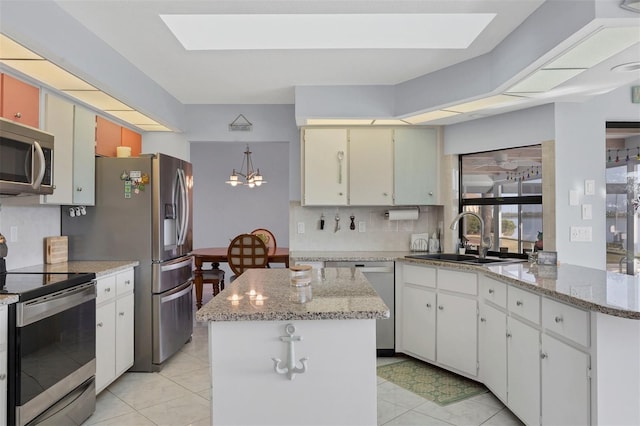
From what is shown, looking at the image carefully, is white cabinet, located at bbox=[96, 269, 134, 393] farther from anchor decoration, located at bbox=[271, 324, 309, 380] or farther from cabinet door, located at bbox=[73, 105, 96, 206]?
anchor decoration, located at bbox=[271, 324, 309, 380]

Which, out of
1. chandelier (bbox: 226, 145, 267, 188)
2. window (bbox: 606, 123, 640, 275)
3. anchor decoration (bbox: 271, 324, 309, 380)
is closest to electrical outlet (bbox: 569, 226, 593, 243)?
window (bbox: 606, 123, 640, 275)

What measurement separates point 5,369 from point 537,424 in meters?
2.71

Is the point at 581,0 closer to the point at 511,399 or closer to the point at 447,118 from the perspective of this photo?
the point at 447,118

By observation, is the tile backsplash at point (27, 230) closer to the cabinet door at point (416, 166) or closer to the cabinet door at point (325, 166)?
the cabinet door at point (325, 166)

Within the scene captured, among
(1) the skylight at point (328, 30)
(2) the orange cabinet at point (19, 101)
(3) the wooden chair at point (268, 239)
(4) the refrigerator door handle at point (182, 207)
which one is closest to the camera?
(2) the orange cabinet at point (19, 101)

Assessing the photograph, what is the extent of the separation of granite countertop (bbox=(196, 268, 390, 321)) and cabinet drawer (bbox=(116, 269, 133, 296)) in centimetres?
123

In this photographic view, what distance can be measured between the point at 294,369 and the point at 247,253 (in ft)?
10.2

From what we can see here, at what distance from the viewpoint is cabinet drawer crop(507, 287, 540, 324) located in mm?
2248

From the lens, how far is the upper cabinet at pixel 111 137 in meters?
3.49

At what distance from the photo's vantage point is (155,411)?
8.93 feet

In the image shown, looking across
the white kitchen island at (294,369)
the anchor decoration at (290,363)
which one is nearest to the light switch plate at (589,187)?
the white kitchen island at (294,369)

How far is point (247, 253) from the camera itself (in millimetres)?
4723

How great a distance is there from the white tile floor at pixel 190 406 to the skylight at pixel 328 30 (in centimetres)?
245

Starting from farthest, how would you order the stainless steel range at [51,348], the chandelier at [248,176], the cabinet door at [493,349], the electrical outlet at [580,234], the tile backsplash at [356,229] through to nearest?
1. the chandelier at [248,176]
2. the tile backsplash at [356,229]
3. the electrical outlet at [580,234]
4. the cabinet door at [493,349]
5. the stainless steel range at [51,348]
